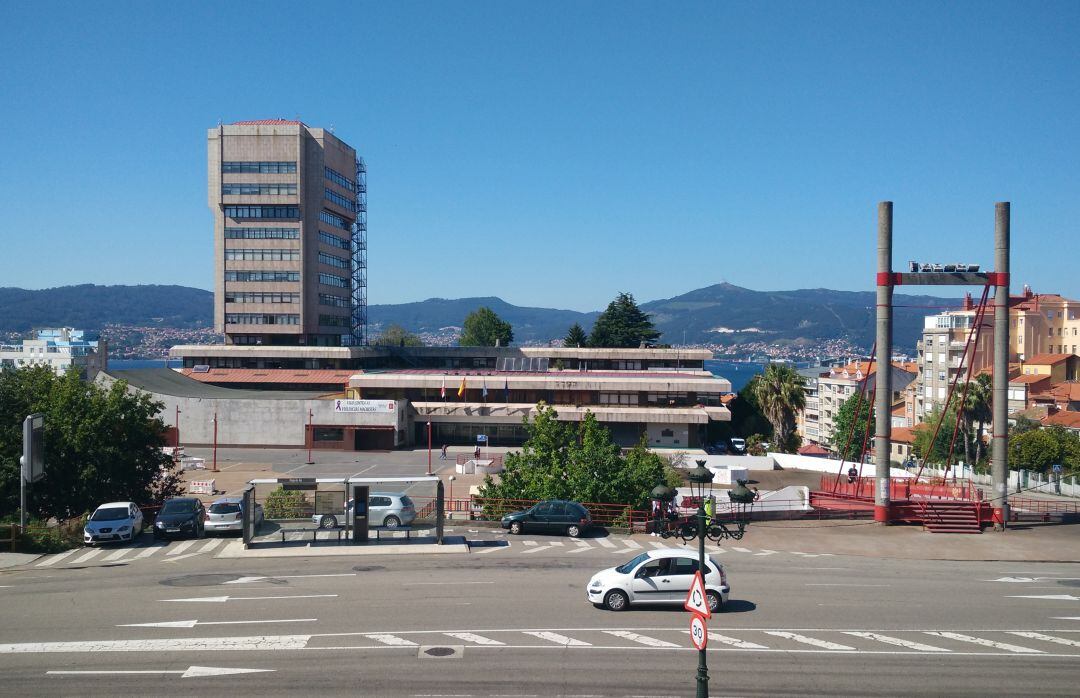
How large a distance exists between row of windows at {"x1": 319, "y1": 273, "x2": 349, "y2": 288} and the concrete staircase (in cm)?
7144

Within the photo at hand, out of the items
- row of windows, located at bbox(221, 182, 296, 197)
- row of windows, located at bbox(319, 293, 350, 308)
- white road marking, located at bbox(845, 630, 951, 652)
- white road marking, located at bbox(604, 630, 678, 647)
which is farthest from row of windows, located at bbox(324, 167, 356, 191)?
white road marking, located at bbox(845, 630, 951, 652)

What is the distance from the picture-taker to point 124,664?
53.4 feet

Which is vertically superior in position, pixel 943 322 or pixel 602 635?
pixel 943 322

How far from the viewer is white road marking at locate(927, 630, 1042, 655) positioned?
17.7 metres

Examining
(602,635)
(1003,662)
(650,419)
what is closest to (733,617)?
(602,635)

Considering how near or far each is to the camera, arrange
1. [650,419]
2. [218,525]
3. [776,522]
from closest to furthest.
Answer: [218,525]
[776,522]
[650,419]

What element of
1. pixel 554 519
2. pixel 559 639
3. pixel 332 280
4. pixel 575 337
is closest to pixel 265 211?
pixel 332 280

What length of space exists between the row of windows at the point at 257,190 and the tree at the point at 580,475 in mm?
56567

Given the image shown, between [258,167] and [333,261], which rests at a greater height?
[258,167]

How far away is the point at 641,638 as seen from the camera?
1827 cm

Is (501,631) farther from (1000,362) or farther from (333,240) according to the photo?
(333,240)

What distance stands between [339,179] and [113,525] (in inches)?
2695

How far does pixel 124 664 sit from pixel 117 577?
9.02 metres

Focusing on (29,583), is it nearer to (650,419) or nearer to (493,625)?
(493,625)
